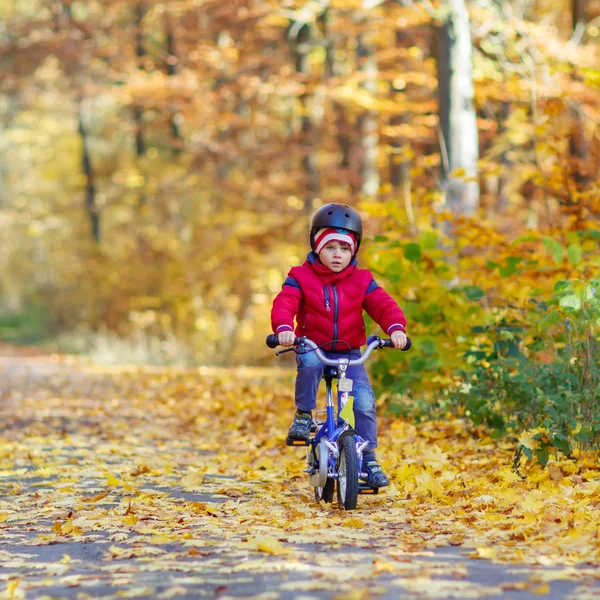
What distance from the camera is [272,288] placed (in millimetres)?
21922

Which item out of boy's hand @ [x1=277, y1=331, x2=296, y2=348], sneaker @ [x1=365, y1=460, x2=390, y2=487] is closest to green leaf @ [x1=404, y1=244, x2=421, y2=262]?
sneaker @ [x1=365, y1=460, x2=390, y2=487]

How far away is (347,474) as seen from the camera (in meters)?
6.18

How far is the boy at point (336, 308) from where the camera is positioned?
6520mm

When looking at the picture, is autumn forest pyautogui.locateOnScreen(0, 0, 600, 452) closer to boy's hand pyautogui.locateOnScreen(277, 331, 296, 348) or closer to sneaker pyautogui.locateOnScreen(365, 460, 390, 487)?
sneaker pyautogui.locateOnScreen(365, 460, 390, 487)

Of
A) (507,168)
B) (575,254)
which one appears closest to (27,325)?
(507,168)

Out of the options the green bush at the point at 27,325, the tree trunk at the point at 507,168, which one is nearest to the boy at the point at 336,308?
the tree trunk at the point at 507,168

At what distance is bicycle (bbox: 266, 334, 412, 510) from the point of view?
620 cm

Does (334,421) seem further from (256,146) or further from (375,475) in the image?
(256,146)

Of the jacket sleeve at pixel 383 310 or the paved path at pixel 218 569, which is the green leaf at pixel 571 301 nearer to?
the jacket sleeve at pixel 383 310

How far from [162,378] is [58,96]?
23.1m

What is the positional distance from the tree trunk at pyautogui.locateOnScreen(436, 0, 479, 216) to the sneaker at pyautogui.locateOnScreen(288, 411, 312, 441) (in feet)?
25.5

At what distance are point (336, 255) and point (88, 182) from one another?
29630mm

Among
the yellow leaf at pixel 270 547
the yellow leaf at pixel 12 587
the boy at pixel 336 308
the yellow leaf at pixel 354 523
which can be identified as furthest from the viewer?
the boy at pixel 336 308

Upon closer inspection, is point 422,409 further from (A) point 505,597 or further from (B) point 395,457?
(A) point 505,597
